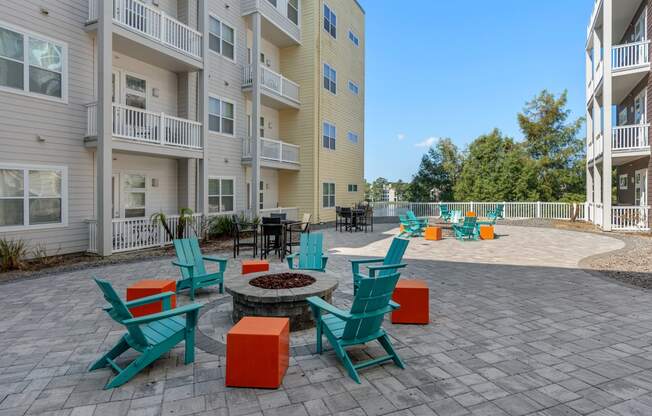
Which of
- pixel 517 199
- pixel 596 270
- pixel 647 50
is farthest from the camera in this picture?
pixel 517 199

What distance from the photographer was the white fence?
22484 mm

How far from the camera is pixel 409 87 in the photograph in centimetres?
3912

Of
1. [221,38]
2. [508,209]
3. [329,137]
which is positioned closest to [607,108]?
[508,209]

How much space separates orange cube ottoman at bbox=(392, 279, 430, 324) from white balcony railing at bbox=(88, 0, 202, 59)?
10.9 meters

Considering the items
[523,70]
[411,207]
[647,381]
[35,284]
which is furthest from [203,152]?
[523,70]

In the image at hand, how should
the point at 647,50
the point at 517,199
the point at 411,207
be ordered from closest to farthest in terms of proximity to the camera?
the point at 647,50
the point at 411,207
the point at 517,199

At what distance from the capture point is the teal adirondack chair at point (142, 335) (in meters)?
3.23

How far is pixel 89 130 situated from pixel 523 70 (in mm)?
34342

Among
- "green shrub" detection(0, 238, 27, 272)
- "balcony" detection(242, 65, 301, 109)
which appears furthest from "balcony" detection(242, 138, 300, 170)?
"green shrub" detection(0, 238, 27, 272)

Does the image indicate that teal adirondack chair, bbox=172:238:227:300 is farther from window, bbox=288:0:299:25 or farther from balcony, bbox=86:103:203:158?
window, bbox=288:0:299:25

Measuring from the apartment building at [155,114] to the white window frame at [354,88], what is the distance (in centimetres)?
239

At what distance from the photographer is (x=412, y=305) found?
4.82 meters

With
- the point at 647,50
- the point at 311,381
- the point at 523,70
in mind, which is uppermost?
the point at 523,70

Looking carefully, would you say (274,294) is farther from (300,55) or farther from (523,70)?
(523,70)
